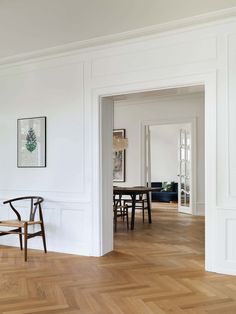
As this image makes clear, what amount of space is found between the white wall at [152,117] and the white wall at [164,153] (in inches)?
154

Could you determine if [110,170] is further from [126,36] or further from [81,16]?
[81,16]

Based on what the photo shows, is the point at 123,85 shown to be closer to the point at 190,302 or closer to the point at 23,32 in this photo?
the point at 23,32

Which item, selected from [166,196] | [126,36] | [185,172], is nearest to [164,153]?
[166,196]

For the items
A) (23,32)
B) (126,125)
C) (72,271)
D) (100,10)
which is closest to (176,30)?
(100,10)

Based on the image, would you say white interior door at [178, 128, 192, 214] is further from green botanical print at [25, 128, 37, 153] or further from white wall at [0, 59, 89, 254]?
green botanical print at [25, 128, 37, 153]

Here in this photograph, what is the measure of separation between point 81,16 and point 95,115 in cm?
127

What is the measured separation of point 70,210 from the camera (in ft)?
15.3

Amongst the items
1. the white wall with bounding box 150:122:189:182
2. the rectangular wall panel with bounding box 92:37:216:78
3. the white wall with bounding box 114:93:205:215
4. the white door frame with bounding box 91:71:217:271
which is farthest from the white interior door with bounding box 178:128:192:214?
the rectangular wall panel with bounding box 92:37:216:78

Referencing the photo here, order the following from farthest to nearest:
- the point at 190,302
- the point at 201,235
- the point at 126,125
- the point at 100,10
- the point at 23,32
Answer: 1. the point at 126,125
2. the point at 201,235
3. the point at 23,32
4. the point at 100,10
5. the point at 190,302

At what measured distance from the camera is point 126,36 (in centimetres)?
421

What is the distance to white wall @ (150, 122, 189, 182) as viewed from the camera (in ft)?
41.9

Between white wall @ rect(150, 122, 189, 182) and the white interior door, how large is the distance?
3773 millimetres

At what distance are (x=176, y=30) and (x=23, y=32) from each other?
6.12 feet

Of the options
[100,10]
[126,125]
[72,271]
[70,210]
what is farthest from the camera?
[126,125]
